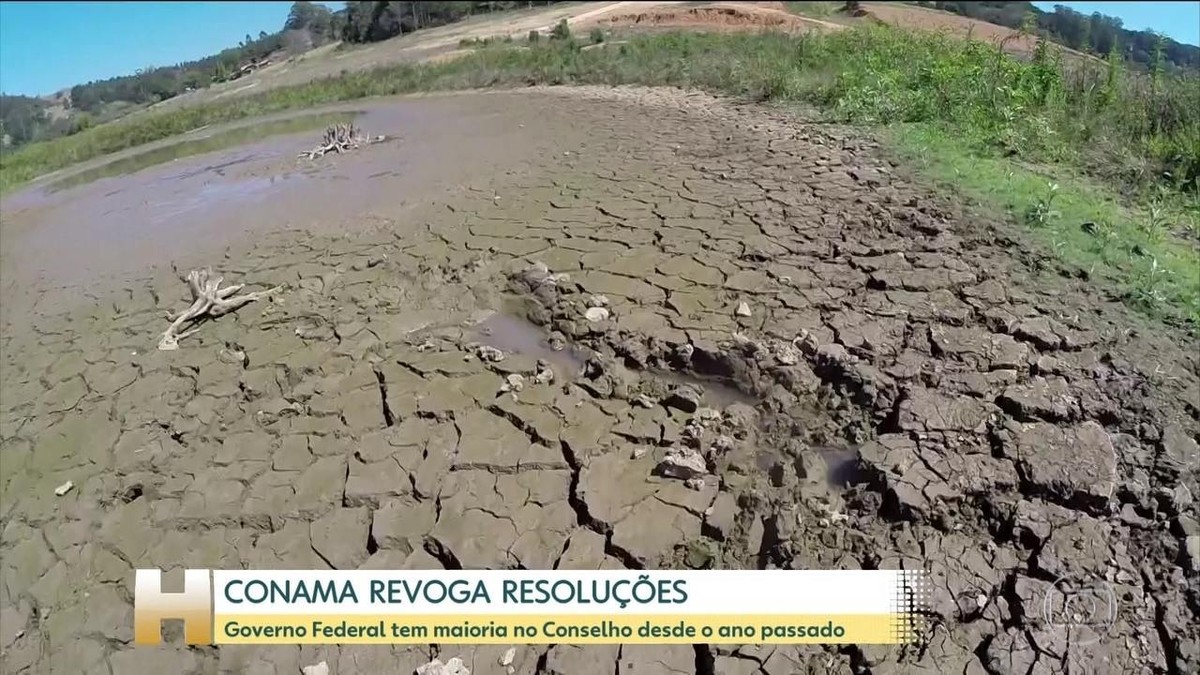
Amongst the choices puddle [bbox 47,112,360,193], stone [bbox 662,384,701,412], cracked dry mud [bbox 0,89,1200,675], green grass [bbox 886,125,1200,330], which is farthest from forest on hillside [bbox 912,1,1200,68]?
puddle [bbox 47,112,360,193]

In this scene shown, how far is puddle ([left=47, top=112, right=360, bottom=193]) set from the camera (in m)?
12.3

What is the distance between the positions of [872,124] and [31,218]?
1087 centimetres

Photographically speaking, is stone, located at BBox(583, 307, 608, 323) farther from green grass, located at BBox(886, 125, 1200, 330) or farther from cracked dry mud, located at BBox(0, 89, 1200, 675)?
green grass, located at BBox(886, 125, 1200, 330)

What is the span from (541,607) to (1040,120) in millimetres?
5860

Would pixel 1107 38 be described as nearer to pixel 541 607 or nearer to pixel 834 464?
pixel 834 464

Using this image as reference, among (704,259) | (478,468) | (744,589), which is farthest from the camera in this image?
(704,259)

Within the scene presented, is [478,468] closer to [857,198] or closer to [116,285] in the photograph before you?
[857,198]

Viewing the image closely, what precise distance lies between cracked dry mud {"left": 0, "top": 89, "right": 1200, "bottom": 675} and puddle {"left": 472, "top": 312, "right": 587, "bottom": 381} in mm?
28

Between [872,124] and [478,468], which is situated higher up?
[872,124]

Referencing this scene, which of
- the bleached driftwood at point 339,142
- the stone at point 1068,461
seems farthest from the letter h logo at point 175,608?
the bleached driftwood at point 339,142

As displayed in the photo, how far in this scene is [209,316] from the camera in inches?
194

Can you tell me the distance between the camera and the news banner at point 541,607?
223cm

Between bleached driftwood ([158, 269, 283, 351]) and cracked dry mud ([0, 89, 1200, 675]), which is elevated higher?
bleached driftwood ([158, 269, 283, 351])

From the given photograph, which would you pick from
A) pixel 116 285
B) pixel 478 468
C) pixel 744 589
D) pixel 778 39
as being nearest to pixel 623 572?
pixel 744 589
